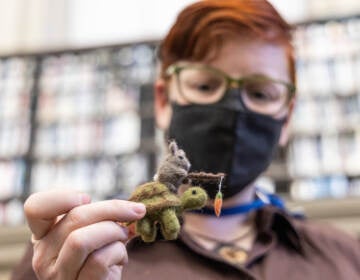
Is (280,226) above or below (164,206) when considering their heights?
below

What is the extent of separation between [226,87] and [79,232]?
0.30m

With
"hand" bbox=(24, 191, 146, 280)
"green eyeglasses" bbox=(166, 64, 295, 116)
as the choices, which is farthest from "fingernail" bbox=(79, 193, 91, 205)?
"green eyeglasses" bbox=(166, 64, 295, 116)

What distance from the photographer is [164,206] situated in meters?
0.37

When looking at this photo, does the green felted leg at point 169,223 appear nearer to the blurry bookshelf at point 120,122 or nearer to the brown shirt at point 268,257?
the brown shirt at point 268,257

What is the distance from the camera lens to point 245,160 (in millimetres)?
583

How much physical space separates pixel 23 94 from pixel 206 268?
3.10ft

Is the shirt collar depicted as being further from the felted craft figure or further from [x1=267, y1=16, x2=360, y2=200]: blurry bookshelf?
[x1=267, y1=16, x2=360, y2=200]: blurry bookshelf

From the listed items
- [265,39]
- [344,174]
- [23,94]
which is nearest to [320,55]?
[344,174]

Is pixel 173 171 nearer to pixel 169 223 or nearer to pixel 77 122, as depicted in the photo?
pixel 169 223

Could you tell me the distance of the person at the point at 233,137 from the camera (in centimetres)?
55

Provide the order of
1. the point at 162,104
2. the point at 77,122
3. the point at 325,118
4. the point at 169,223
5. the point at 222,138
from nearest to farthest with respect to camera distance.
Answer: the point at 169,223, the point at 222,138, the point at 162,104, the point at 325,118, the point at 77,122

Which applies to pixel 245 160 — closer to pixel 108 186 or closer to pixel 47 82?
pixel 108 186

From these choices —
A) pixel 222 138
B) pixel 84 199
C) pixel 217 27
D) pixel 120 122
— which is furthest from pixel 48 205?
pixel 120 122

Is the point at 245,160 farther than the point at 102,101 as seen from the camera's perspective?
No
